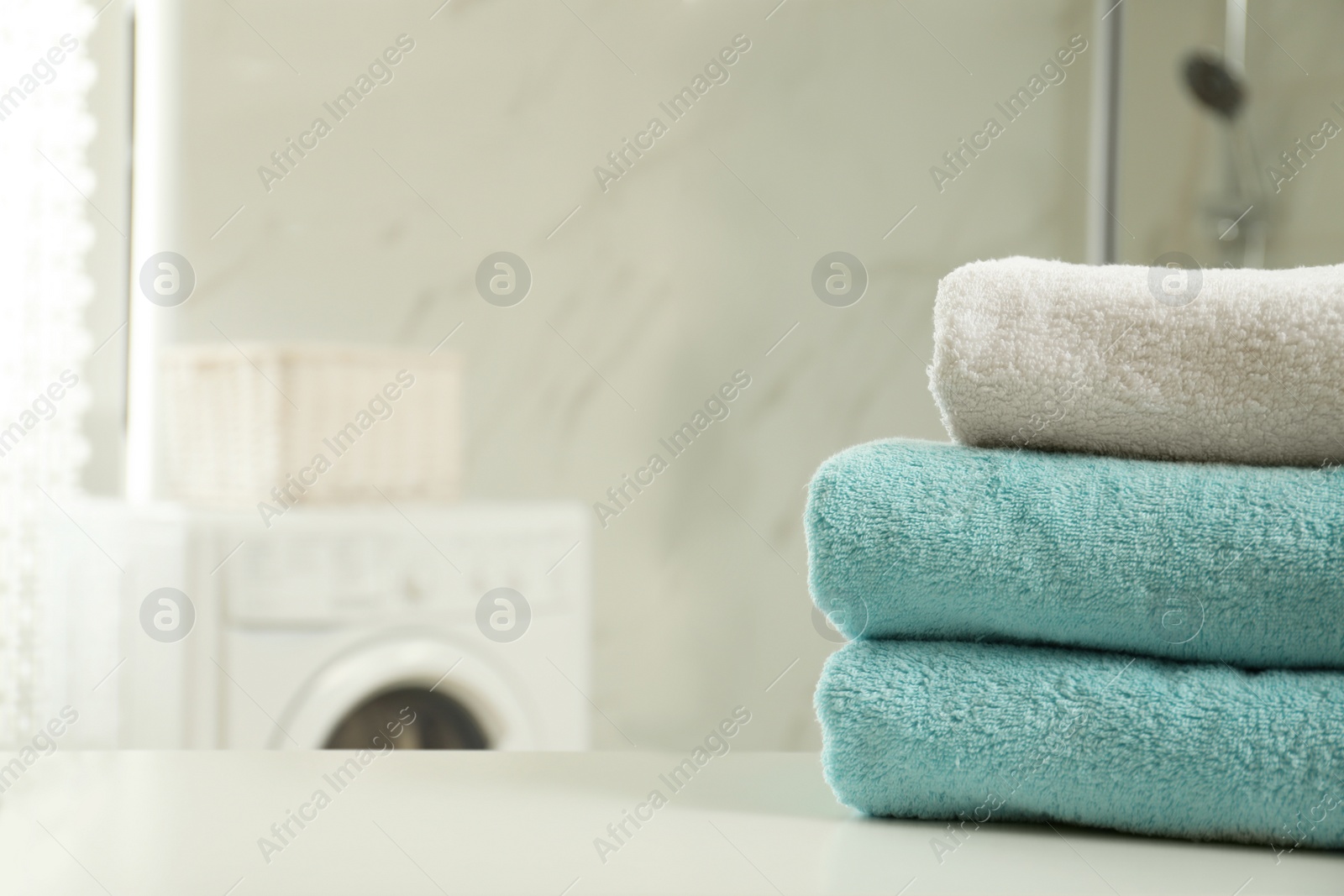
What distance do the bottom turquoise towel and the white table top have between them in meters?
0.01

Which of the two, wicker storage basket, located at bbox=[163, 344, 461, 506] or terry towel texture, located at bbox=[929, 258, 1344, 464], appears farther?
wicker storage basket, located at bbox=[163, 344, 461, 506]

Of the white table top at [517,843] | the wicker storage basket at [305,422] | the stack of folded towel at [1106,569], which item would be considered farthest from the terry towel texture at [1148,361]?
the wicker storage basket at [305,422]

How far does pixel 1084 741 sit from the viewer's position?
0.37 meters

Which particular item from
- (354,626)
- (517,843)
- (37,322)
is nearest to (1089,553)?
(517,843)

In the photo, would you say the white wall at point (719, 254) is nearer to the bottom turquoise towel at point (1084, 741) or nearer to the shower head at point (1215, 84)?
the shower head at point (1215, 84)

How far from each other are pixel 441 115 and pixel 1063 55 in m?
1.05

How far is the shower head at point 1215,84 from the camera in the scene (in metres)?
1.64

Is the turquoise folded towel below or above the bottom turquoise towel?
above

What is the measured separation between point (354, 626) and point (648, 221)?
3.03 feet

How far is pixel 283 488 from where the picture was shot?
1446mm

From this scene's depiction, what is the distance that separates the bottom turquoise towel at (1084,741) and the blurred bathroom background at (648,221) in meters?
1.27

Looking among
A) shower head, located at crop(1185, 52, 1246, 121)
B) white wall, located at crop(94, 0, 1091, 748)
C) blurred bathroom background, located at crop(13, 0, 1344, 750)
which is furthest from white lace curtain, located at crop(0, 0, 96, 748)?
shower head, located at crop(1185, 52, 1246, 121)

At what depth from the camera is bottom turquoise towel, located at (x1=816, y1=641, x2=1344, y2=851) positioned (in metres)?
0.35

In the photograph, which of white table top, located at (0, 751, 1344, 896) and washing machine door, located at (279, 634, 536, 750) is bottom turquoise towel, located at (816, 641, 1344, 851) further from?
washing machine door, located at (279, 634, 536, 750)
